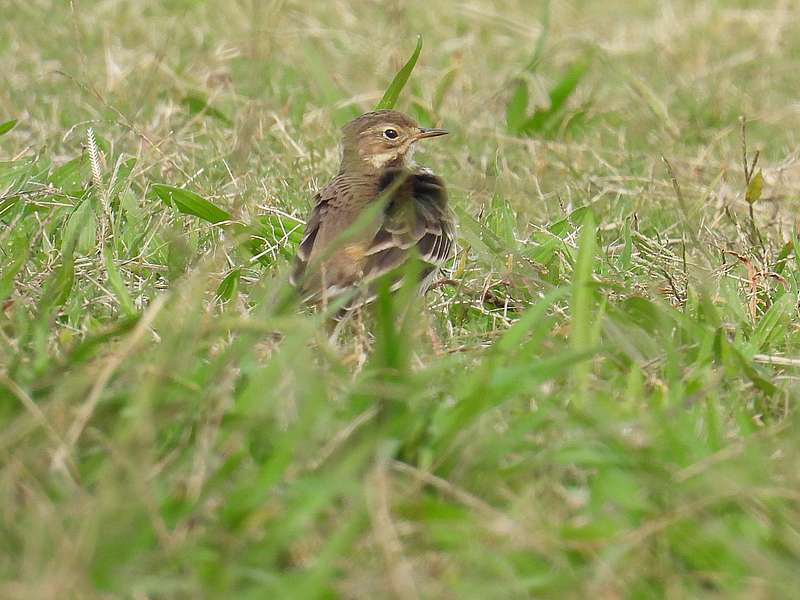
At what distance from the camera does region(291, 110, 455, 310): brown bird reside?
5.46 meters

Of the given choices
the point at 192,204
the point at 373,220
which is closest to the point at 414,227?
the point at 373,220

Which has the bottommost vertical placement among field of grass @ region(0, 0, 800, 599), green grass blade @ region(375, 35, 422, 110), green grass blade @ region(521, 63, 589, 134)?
field of grass @ region(0, 0, 800, 599)

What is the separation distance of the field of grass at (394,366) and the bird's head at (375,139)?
1.17 ft

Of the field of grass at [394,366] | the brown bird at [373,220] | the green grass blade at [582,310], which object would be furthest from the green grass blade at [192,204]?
the green grass blade at [582,310]

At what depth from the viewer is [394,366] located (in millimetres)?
3883

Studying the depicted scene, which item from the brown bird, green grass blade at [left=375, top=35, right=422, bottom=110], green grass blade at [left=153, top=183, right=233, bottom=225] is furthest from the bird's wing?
green grass blade at [left=153, top=183, right=233, bottom=225]

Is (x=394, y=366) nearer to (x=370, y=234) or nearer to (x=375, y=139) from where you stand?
(x=370, y=234)

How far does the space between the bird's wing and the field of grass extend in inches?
8.6

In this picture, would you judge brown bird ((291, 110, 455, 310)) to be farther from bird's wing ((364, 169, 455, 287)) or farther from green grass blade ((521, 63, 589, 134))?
green grass blade ((521, 63, 589, 134))

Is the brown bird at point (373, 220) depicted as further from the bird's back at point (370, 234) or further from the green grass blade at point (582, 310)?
the green grass blade at point (582, 310)

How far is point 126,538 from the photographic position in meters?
3.21

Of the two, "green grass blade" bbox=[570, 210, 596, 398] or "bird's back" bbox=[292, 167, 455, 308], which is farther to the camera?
"bird's back" bbox=[292, 167, 455, 308]

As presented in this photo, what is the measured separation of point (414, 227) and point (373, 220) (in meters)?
0.20

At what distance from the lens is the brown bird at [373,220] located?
5.46 metres
